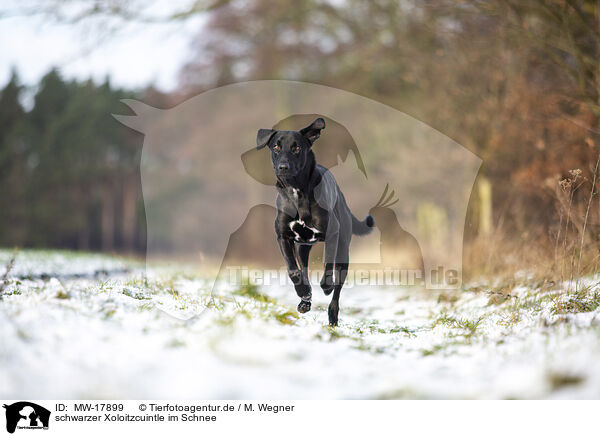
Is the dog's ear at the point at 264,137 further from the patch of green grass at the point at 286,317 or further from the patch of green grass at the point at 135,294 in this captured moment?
the patch of green grass at the point at 135,294

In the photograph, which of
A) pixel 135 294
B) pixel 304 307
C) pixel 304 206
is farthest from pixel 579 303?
pixel 135 294

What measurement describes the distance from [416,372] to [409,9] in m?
9.74

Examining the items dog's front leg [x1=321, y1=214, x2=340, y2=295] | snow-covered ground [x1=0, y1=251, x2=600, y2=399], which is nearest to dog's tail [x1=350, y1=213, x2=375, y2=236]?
dog's front leg [x1=321, y1=214, x2=340, y2=295]

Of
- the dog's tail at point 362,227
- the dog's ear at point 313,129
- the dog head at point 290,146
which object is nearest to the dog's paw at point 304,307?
the dog head at point 290,146

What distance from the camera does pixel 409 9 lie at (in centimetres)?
1049

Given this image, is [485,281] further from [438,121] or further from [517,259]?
[438,121]

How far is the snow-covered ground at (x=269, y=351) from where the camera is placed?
250 cm

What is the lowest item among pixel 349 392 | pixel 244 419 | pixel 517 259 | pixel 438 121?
pixel 244 419

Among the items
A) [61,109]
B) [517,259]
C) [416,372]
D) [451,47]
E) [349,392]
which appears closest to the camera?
[349,392]

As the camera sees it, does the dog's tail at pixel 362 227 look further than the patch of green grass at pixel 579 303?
Yes

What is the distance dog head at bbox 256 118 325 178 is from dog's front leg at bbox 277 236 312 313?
71 cm

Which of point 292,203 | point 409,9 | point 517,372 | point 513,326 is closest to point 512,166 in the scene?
point 409,9

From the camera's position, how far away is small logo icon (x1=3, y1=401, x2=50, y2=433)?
2578 mm

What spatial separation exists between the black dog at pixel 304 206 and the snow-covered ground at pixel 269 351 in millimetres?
418
